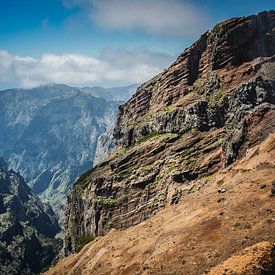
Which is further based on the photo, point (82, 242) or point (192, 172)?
point (82, 242)

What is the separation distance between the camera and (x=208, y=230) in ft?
212

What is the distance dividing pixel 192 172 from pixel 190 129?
17254 mm

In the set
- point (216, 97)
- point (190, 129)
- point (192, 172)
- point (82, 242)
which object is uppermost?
point (216, 97)

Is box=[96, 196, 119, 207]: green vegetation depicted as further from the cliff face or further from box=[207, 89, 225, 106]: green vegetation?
box=[207, 89, 225, 106]: green vegetation

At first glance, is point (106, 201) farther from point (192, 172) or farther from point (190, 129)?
point (190, 129)

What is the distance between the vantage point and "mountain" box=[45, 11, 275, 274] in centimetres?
6431

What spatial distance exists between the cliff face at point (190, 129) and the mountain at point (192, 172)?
30 centimetres

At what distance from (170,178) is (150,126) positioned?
32988 millimetres

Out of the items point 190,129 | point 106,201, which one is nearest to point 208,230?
point 190,129

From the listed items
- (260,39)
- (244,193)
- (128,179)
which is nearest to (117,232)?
(128,179)

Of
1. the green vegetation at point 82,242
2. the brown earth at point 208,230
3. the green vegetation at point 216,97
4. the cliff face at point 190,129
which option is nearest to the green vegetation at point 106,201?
the cliff face at point 190,129

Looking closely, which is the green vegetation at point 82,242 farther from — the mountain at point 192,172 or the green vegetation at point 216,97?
the green vegetation at point 216,97

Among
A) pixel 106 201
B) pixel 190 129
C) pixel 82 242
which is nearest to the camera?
pixel 190 129

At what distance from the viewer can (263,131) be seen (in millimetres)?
98688
